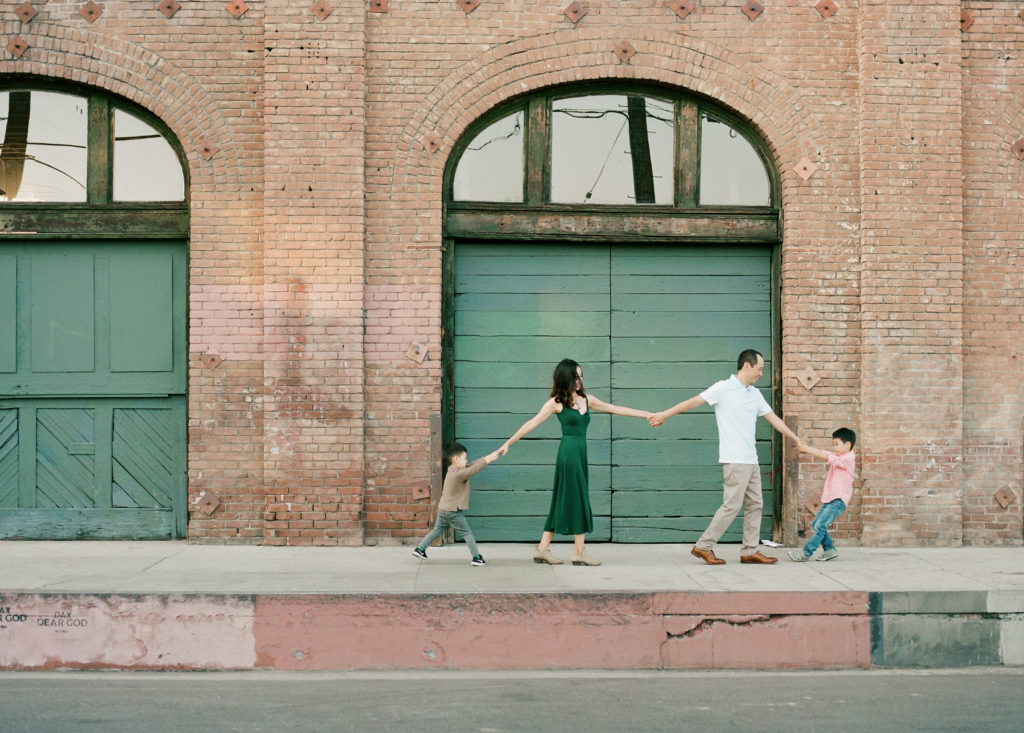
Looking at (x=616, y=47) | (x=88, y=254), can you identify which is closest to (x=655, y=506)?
(x=616, y=47)

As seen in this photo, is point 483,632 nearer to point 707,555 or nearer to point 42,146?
point 707,555

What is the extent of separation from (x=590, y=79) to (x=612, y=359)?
106 inches

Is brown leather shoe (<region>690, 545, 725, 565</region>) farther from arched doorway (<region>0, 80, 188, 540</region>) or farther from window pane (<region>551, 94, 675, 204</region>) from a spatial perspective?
arched doorway (<region>0, 80, 188, 540</region>)

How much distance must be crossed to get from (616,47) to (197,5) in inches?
157

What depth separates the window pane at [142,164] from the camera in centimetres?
1123

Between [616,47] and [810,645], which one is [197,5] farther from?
[810,645]

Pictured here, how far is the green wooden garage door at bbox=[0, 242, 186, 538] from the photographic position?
11.2m

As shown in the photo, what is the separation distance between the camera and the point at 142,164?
1125 centimetres

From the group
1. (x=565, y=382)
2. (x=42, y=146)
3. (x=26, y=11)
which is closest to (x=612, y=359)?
(x=565, y=382)

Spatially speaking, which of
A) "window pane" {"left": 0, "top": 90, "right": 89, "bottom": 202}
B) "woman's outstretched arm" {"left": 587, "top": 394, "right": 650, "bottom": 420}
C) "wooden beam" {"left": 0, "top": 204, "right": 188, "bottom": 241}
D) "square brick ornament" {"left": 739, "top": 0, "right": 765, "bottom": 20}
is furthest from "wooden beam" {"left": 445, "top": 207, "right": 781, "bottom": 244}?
"window pane" {"left": 0, "top": 90, "right": 89, "bottom": 202}

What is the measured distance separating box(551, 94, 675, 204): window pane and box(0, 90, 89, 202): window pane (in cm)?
462

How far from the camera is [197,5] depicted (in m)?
11.0

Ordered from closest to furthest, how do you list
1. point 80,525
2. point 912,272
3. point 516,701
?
point 516,701 → point 912,272 → point 80,525

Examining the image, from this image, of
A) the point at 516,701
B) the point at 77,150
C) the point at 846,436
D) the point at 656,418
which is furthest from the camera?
the point at 77,150
